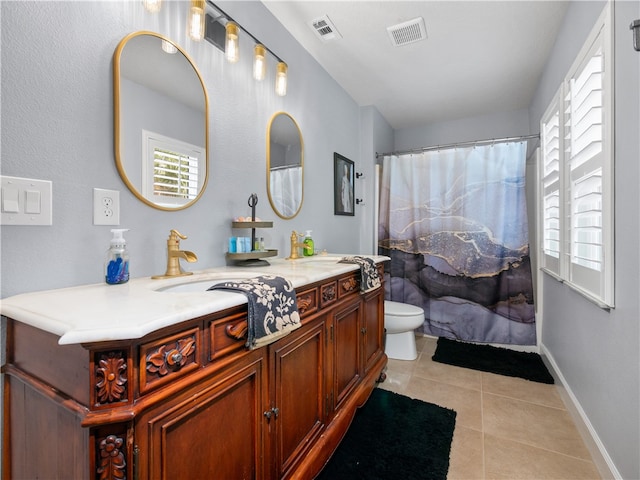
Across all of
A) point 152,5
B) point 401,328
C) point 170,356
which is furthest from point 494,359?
point 152,5

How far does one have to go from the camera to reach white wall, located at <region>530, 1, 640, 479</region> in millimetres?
1074

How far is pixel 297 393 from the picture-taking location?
1172 mm

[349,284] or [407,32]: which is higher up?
[407,32]

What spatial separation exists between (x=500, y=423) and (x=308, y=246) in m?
1.50

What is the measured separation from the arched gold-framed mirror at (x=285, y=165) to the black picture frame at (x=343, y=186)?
549 millimetres

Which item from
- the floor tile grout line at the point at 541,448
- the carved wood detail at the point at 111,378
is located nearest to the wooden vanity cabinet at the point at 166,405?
the carved wood detail at the point at 111,378

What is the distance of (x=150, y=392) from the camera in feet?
2.13

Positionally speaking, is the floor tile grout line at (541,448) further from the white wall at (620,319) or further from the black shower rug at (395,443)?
the black shower rug at (395,443)

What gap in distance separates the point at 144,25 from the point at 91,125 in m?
0.47

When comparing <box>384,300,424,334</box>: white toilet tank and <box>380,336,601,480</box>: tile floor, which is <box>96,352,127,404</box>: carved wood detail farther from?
<box>384,300,424,334</box>: white toilet tank

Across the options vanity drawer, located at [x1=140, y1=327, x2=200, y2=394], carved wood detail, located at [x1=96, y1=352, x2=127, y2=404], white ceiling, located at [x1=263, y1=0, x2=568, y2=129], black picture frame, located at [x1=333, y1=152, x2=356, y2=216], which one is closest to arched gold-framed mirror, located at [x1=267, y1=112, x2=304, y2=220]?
white ceiling, located at [x1=263, y1=0, x2=568, y2=129]

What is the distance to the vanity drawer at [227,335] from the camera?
31.2 inches

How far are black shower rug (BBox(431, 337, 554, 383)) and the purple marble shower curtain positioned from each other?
103 mm

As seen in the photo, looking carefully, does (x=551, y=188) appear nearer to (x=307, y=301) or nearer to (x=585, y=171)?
(x=585, y=171)
